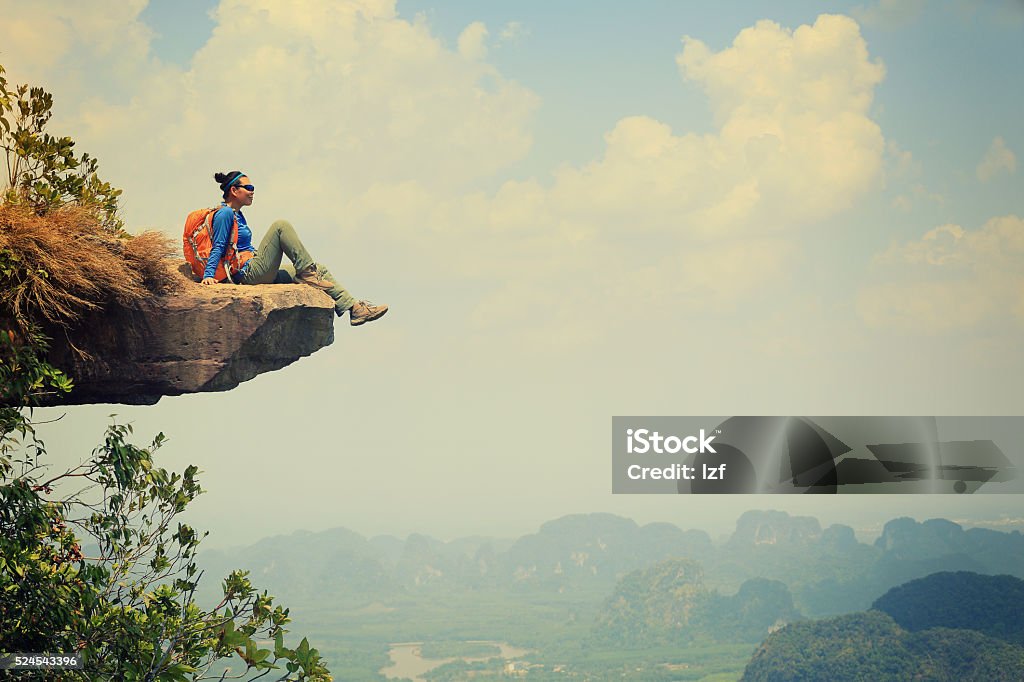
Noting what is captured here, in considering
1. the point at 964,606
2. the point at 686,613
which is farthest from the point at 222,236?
the point at 686,613

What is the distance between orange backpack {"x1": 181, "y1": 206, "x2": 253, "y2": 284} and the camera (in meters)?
5.61

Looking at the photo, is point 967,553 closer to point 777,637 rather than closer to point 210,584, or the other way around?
point 777,637

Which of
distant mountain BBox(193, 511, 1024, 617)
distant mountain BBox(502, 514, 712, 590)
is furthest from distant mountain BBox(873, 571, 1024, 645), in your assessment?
distant mountain BBox(502, 514, 712, 590)

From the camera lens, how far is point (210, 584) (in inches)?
3553

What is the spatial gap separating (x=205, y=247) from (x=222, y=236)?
115mm

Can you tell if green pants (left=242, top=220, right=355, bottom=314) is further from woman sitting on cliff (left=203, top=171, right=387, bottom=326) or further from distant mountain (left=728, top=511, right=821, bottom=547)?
distant mountain (left=728, top=511, right=821, bottom=547)

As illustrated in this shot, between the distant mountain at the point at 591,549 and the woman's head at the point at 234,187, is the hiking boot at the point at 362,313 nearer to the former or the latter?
the woman's head at the point at 234,187

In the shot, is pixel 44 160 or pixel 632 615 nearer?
pixel 44 160

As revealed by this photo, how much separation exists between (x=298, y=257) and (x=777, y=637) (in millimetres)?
62886

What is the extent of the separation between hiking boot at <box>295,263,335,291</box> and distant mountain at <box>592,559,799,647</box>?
83.1 meters


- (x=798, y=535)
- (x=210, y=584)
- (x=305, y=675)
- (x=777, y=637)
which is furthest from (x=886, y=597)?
(x=305, y=675)

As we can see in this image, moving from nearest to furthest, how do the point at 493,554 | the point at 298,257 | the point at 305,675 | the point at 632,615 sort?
the point at 305,675, the point at 298,257, the point at 632,615, the point at 493,554

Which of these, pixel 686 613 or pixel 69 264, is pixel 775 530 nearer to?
pixel 686 613

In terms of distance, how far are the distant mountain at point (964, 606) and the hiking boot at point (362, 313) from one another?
5998cm
